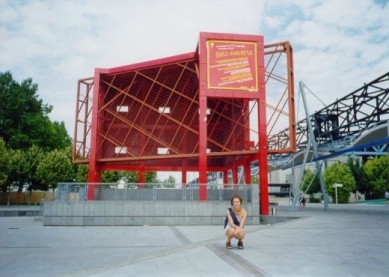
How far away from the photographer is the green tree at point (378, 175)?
52.6 m

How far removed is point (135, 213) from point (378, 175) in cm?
4650

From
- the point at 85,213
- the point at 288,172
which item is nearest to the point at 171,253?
the point at 85,213

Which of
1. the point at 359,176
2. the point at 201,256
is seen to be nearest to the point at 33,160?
the point at 201,256

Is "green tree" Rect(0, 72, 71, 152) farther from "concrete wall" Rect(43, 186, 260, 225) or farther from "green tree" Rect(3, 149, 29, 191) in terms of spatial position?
"concrete wall" Rect(43, 186, 260, 225)

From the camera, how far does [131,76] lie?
28.4 m

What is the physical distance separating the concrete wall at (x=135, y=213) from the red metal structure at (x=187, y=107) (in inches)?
118

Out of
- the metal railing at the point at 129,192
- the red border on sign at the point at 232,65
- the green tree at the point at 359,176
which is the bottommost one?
the metal railing at the point at 129,192

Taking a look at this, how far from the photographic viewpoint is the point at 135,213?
64.3 feet

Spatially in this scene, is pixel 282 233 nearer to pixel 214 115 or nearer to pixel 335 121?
pixel 214 115

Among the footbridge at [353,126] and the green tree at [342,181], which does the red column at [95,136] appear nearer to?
the footbridge at [353,126]

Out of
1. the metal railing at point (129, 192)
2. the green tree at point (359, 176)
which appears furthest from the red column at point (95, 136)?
the green tree at point (359, 176)

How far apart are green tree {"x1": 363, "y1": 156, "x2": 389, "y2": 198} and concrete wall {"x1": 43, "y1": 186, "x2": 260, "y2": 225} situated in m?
40.7

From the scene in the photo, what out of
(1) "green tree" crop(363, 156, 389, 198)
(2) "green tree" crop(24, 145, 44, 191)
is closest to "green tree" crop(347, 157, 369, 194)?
(1) "green tree" crop(363, 156, 389, 198)

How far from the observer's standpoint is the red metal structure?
2359cm
